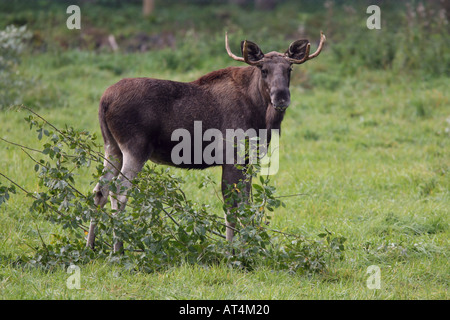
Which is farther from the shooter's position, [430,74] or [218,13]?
[218,13]

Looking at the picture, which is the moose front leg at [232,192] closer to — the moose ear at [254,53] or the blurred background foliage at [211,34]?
the moose ear at [254,53]

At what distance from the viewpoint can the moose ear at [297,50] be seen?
6.46 metres

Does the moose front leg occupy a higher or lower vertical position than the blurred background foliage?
lower

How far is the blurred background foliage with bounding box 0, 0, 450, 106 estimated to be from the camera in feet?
44.1

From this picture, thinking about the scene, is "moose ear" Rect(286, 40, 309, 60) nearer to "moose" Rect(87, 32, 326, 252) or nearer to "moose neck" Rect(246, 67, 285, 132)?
"moose" Rect(87, 32, 326, 252)

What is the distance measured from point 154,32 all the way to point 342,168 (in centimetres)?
1032

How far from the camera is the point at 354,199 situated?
7.92 m

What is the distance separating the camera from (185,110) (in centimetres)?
629

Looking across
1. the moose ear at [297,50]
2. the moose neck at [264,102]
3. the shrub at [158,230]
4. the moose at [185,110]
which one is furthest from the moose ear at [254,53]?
the shrub at [158,230]

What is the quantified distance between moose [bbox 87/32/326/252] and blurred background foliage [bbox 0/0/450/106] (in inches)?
216

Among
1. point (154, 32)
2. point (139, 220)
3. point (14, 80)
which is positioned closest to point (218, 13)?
point (154, 32)

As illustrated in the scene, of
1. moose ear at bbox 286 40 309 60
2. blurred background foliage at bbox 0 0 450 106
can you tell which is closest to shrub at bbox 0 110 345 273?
moose ear at bbox 286 40 309 60

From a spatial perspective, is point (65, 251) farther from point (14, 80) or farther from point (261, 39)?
point (261, 39)

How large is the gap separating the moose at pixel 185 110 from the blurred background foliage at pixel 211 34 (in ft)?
18.0
